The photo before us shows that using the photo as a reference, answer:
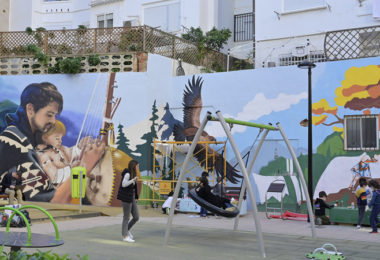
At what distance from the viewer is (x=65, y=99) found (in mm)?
17922

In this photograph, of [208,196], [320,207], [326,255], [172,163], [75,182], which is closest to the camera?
[326,255]

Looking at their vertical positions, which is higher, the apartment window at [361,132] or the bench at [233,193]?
the apartment window at [361,132]

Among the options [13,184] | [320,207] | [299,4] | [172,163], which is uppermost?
[299,4]

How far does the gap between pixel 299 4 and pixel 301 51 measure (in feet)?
8.64

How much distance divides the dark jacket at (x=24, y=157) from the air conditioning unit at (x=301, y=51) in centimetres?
1144

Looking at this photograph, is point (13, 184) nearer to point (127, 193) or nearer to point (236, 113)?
point (127, 193)

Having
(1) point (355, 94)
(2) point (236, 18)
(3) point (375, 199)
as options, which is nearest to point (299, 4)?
(2) point (236, 18)

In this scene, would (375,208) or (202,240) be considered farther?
(375,208)

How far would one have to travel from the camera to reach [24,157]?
701 inches

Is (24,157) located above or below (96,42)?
below

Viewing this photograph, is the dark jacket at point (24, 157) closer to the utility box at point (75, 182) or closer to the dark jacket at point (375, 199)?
the utility box at point (75, 182)

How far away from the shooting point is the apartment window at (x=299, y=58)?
18.5 meters

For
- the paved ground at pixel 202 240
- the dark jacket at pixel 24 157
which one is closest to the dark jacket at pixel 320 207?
the paved ground at pixel 202 240

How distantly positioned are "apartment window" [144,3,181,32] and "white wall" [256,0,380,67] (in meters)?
4.58
